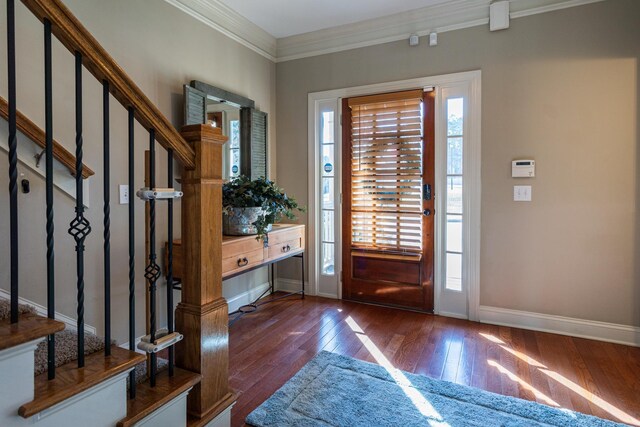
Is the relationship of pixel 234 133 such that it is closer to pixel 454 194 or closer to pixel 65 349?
pixel 454 194

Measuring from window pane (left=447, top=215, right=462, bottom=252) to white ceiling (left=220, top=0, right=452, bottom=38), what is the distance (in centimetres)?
187

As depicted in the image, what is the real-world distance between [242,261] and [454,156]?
2.04 meters

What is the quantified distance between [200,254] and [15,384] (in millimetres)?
643

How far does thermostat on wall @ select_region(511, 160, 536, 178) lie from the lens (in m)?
3.04

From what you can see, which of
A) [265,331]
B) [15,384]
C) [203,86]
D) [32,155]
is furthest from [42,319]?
[203,86]

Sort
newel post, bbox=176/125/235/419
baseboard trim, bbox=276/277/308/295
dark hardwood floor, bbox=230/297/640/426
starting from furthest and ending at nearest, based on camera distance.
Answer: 1. baseboard trim, bbox=276/277/308/295
2. dark hardwood floor, bbox=230/297/640/426
3. newel post, bbox=176/125/235/419

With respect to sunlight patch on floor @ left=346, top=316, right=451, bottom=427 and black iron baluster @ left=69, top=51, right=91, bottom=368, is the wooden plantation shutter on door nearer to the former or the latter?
sunlight patch on floor @ left=346, top=316, right=451, bottom=427

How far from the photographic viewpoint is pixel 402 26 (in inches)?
137

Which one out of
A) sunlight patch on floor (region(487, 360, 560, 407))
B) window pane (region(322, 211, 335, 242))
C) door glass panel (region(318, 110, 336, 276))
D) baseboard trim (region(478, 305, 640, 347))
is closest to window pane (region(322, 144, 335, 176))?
door glass panel (region(318, 110, 336, 276))

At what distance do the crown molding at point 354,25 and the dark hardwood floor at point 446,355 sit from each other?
102 inches

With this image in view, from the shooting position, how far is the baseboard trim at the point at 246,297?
11.6 feet

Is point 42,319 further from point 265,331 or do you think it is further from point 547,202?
point 547,202

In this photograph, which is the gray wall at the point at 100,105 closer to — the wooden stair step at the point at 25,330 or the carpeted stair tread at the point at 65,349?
the carpeted stair tread at the point at 65,349

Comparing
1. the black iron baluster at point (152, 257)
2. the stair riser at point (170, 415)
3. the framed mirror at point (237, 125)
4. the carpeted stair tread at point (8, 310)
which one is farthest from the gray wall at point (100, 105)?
the stair riser at point (170, 415)
